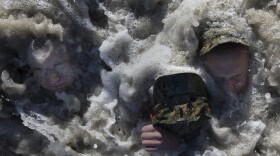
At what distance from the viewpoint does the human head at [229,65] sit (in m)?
2.94

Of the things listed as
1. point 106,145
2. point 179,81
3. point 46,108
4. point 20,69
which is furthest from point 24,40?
point 179,81

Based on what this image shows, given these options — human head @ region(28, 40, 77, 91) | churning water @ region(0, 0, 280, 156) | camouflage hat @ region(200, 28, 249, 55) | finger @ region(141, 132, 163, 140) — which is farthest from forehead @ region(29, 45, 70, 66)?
camouflage hat @ region(200, 28, 249, 55)

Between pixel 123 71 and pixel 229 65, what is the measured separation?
0.90 metres

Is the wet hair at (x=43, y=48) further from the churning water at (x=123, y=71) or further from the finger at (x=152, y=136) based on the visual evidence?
the finger at (x=152, y=136)

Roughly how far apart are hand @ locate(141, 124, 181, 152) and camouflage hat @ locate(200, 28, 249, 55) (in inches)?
27.9

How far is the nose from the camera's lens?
3168 millimetres

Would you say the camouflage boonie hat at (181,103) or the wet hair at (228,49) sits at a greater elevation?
the wet hair at (228,49)

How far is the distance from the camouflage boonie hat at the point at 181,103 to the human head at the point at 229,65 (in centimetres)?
17

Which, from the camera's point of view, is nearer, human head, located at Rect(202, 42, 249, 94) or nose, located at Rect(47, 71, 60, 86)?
human head, located at Rect(202, 42, 249, 94)

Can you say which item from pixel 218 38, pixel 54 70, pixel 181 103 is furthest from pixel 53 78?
pixel 218 38

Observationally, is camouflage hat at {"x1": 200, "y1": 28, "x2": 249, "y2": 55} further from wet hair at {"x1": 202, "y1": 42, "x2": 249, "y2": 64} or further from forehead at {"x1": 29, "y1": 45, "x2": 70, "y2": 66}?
forehead at {"x1": 29, "y1": 45, "x2": 70, "y2": 66}

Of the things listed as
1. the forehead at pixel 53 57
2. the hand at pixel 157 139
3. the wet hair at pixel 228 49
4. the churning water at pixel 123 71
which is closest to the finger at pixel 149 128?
the hand at pixel 157 139

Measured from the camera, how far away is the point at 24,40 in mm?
3191

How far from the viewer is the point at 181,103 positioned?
2928 millimetres
